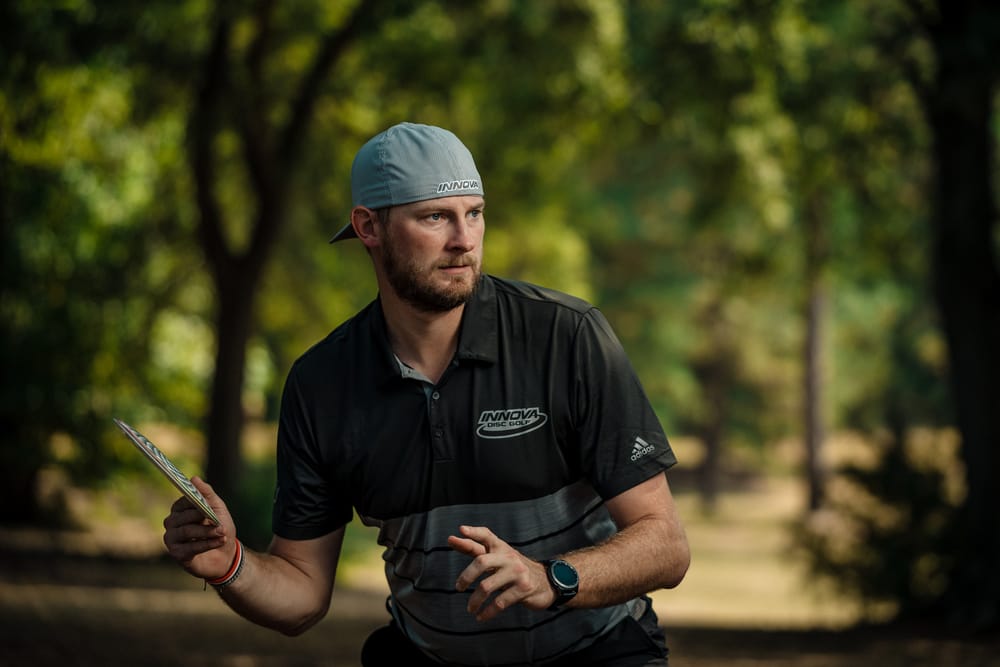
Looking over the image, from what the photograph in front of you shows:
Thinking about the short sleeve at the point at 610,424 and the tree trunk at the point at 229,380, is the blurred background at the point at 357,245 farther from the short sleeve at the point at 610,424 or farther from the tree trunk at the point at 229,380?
the short sleeve at the point at 610,424

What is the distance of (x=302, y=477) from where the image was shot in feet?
12.4

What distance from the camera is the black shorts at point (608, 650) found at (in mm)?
3732

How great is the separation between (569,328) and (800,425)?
4584cm

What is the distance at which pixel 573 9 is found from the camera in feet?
57.2

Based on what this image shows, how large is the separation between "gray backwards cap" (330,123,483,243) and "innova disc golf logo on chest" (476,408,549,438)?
57 centimetres

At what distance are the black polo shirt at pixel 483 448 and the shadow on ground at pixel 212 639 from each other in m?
6.54


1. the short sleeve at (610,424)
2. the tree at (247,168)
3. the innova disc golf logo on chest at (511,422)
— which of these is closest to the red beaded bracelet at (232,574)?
the innova disc golf logo on chest at (511,422)

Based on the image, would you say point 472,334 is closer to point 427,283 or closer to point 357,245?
point 427,283

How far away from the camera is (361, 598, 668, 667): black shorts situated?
3732 mm

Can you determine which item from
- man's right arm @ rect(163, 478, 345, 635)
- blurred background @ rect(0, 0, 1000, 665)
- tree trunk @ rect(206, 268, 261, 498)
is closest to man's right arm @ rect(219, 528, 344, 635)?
man's right arm @ rect(163, 478, 345, 635)

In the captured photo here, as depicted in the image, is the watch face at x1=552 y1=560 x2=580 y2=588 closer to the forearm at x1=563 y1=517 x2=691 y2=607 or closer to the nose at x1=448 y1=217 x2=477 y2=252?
the forearm at x1=563 y1=517 x2=691 y2=607

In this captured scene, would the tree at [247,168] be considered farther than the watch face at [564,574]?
Yes

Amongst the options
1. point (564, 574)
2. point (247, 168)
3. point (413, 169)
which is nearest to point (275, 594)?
point (564, 574)

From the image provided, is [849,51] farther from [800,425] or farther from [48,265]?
[800,425]
